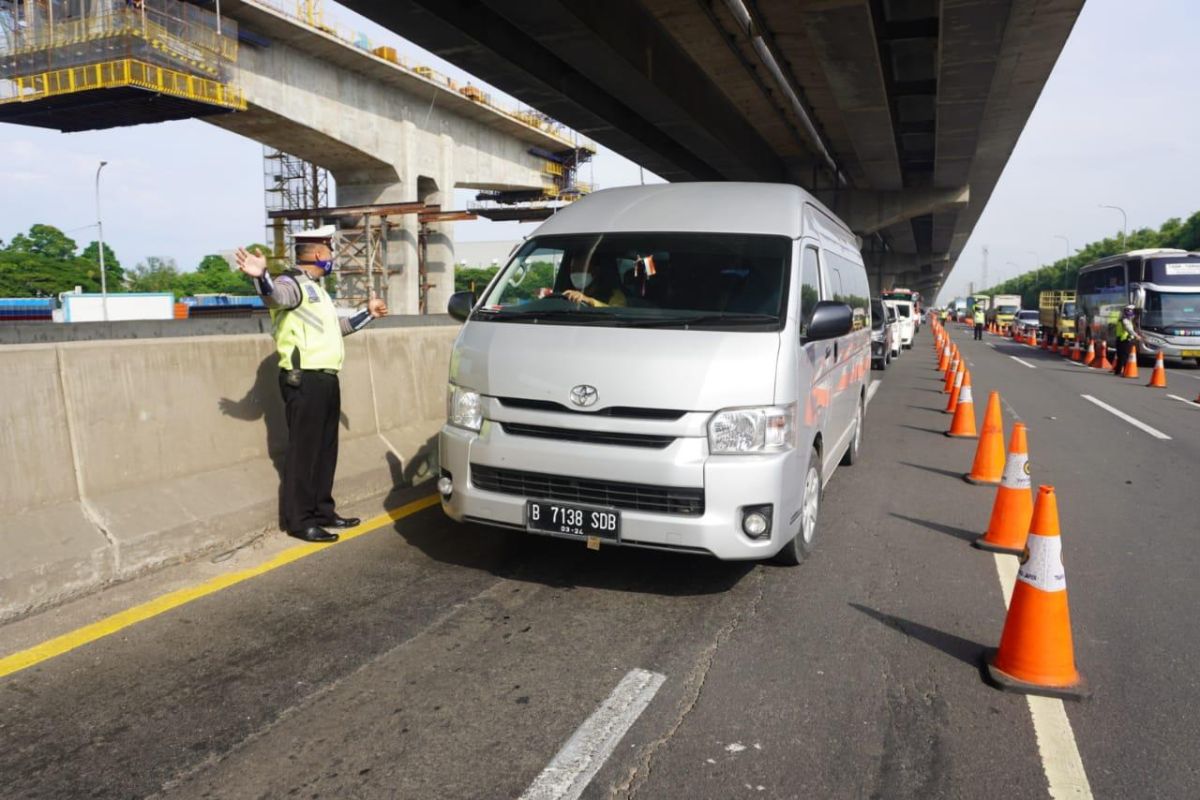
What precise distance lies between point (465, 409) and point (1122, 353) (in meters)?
23.4

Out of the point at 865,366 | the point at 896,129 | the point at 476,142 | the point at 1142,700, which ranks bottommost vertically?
the point at 1142,700

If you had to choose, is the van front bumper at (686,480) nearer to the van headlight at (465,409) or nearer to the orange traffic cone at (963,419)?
the van headlight at (465,409)

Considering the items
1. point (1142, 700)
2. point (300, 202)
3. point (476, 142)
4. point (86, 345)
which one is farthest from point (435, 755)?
point (300, 202)

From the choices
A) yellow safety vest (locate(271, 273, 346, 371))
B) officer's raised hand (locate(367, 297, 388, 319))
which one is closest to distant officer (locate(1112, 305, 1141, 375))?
officer's raised hand (locate(367, 297, 388, 319))

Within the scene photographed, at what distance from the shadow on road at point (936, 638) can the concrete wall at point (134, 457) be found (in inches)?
152

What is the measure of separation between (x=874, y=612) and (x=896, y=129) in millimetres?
20366

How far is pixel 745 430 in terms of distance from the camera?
4.39m

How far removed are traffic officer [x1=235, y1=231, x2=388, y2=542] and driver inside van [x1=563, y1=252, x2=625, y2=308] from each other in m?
1.32

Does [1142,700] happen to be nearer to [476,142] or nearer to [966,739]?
[966,739]

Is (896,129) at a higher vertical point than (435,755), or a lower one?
higher

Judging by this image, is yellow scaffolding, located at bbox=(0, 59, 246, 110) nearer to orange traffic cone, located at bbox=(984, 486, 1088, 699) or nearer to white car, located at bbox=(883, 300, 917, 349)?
white car, located at bbox=(883, 300, 917, 349)

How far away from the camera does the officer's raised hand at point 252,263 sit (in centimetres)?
492

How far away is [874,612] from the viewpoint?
466 centimetres

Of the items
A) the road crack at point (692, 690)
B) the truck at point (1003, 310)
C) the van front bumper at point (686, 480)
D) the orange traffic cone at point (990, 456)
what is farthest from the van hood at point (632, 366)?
the truck at point (1003, 310)
